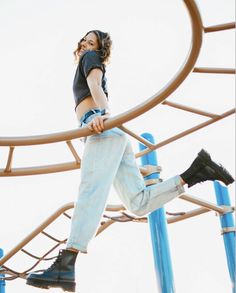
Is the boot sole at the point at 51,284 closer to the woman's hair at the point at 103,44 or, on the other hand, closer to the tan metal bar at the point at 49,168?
the woman's hair at the point at 103,44

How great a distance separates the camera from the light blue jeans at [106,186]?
7.57ft

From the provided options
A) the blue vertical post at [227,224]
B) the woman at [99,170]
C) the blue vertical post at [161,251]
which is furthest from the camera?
the blue vertical post at [227,224]

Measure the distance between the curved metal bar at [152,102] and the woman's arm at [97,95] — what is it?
0.18 ft

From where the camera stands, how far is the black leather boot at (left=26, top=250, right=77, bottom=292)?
2143mm

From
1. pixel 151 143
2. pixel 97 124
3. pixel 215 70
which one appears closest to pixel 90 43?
pixel 97 124

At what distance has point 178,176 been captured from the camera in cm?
266

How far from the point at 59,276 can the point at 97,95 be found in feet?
3.12

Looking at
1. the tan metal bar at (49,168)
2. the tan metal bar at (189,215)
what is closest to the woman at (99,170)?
the tan metal bar at (49,168)

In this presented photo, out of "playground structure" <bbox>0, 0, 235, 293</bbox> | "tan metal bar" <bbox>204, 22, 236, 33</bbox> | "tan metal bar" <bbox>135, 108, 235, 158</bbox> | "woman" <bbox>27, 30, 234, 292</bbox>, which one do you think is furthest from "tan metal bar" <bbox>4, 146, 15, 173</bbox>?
"tan metal bar" <bbox>204, 22, 236, 33</bbox>

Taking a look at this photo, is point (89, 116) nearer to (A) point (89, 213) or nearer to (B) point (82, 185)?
(B) point (82, 185)

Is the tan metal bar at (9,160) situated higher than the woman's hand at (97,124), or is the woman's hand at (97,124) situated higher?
the tan metal bar at (9,160)

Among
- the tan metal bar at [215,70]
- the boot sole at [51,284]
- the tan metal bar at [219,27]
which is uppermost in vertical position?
the tan metal bar at [219,27]

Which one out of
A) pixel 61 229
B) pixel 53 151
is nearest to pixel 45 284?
pixel 53 151

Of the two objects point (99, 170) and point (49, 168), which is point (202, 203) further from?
point (99, 170)
